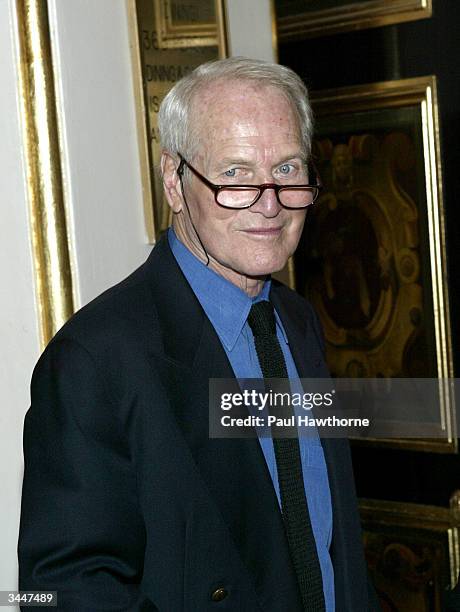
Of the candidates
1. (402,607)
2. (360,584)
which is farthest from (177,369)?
(402,607)

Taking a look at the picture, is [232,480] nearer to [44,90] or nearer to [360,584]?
[360,584]

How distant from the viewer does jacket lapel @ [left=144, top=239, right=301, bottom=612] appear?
5.04 feet

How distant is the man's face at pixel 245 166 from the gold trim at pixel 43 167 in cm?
55

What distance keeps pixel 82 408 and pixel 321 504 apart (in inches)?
19.4

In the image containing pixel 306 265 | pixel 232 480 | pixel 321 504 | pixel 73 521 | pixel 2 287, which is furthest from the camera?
pixel 306 265

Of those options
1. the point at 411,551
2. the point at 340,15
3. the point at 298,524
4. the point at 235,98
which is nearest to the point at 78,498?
the point at 298,524

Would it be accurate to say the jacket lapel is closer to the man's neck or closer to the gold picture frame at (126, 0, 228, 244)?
the man's neck

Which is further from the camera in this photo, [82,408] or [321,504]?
[321,504]

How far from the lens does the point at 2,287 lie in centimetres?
203

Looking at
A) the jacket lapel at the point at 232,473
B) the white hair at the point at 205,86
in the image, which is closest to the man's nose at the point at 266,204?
the white hair at the point at 205,86

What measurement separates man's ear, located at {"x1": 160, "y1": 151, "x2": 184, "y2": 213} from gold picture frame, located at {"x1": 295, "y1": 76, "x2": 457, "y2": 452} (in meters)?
1.11

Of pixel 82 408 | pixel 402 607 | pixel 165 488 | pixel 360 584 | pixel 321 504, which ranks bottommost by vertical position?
pixel 402 607

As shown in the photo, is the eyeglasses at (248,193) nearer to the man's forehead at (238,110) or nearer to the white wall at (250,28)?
the man's forehead at (238,110)

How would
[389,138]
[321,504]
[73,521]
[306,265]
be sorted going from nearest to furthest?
[73,521]
[321,504]
[389,138]
[306,265]
